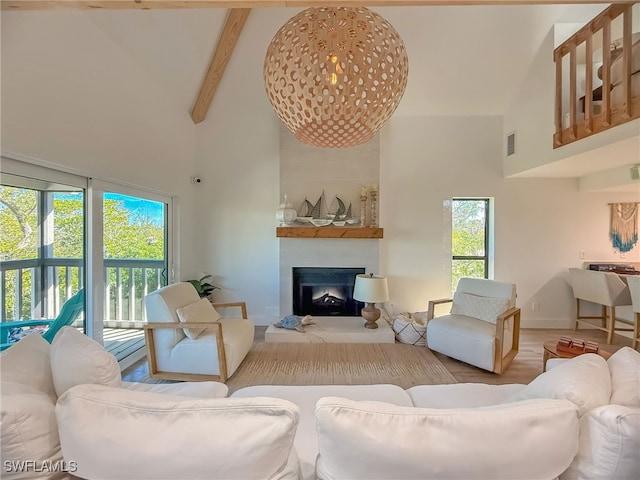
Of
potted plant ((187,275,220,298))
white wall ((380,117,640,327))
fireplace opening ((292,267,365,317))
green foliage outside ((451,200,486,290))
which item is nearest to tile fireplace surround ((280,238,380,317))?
fireplace opening ((292,267,365,317))

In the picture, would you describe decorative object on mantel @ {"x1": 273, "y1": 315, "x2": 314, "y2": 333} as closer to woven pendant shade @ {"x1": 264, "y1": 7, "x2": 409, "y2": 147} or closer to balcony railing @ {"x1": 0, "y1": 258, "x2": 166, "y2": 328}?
balcony railing @ {"x1": 0, "y1": 258, "x2": 166, "y2": 328}

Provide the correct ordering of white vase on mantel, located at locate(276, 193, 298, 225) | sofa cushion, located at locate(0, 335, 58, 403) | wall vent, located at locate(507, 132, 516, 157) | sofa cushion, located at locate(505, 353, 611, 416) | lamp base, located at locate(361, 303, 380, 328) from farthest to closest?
white vase on mantel, located at locate(276, 193, 298, 225)
wall vent, located at locate(507, 132, 516, 157)
lamp base, located at locate(361, 303, 380, 328)
sofa cushion, located at locate(0, 335, 58, 403)
sofa cushion, located at locate(505, 353, 611, 416)

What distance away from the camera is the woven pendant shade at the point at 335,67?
53.5 inches

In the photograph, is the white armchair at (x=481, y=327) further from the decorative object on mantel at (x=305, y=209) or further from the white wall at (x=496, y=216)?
the decorative object on mantel at (x=305, y=209)

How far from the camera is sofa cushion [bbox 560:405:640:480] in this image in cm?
83

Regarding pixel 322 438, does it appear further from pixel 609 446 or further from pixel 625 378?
pixel 625 378

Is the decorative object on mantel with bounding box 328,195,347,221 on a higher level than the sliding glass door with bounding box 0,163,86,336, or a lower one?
higher

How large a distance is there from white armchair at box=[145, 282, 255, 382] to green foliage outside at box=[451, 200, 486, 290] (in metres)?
3.55

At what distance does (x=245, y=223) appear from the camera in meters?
4.43

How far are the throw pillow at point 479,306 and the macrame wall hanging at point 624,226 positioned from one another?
258 cm

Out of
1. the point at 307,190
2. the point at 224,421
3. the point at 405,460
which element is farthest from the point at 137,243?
the point at 405,460

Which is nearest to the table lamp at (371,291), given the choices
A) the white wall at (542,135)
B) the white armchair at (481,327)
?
the white armchair at (481,327)

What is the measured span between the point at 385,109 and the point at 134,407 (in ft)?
5.43

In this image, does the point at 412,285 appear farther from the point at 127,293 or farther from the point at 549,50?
the point at 127,293
